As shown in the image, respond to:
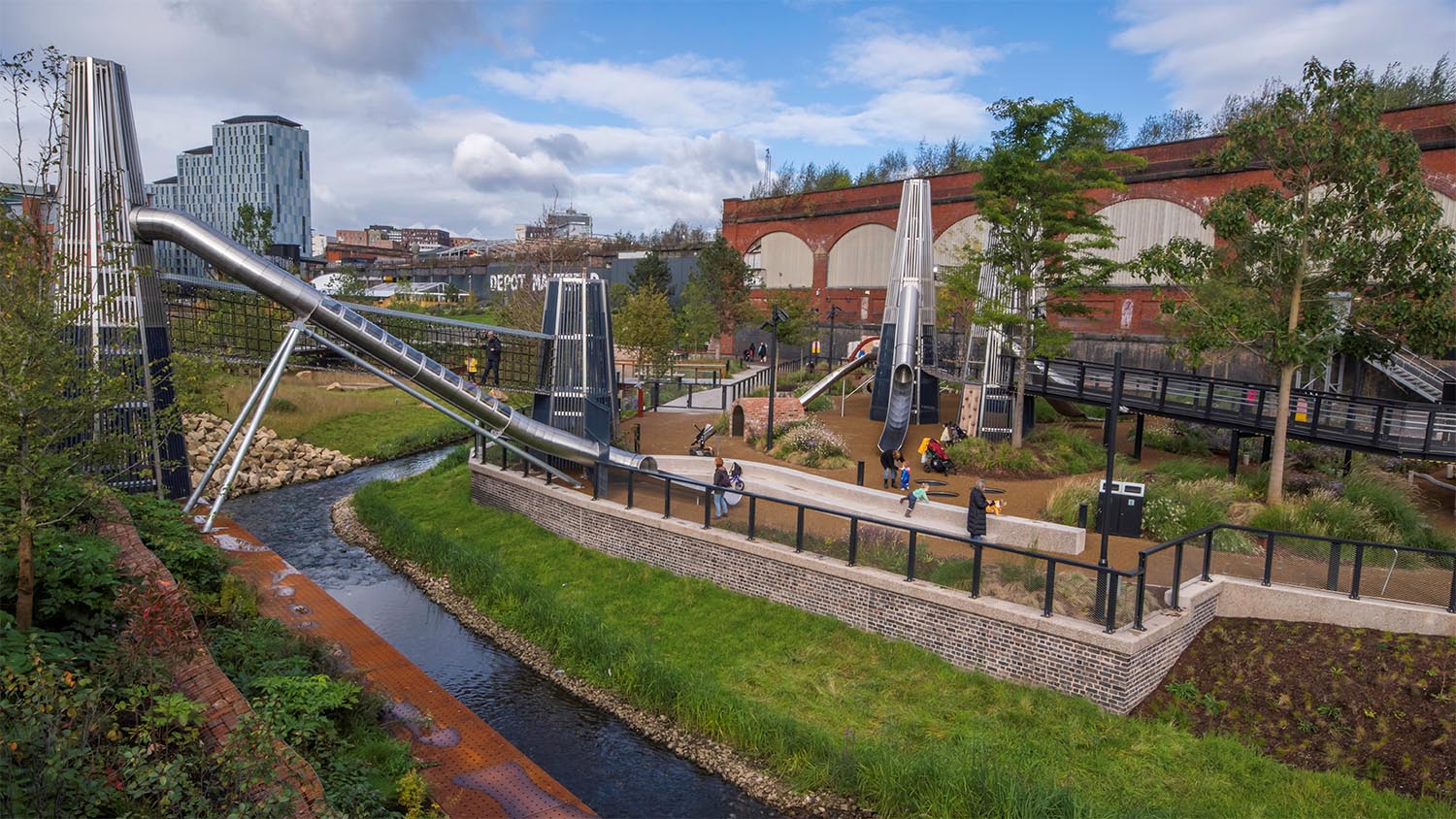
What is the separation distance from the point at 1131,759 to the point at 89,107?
690 inches

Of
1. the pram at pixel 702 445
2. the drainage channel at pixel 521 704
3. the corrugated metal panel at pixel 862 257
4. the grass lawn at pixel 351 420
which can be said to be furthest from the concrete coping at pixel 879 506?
the corrugated metal panel at pixel 862 257

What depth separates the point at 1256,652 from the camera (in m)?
11.9

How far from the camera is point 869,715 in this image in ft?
38.3

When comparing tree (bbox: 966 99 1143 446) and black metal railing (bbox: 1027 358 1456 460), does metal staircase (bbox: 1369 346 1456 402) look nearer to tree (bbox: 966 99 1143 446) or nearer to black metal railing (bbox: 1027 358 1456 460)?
black metal railing (bbox: 1027 358 1456 460)

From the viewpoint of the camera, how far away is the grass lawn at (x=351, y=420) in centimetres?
2959

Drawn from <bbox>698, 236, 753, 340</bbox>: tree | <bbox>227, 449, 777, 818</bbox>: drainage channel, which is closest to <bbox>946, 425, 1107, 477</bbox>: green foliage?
<bbox>227, 449, 777, 818</bbox>: drainage channel

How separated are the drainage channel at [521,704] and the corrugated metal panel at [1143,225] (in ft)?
96.1

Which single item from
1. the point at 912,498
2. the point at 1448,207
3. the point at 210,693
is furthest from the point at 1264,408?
the point at 210,693

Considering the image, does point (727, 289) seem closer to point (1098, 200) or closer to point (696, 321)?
point (696, 321)

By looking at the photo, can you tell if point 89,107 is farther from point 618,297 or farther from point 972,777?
point 618,297

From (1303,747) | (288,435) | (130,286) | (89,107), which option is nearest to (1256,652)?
(1303,747)

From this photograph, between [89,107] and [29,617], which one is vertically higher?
[89,107]

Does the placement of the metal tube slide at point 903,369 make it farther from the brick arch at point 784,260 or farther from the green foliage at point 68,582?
the brick arch at point 784,260

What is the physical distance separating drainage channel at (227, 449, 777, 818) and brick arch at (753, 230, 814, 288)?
3717 cm
